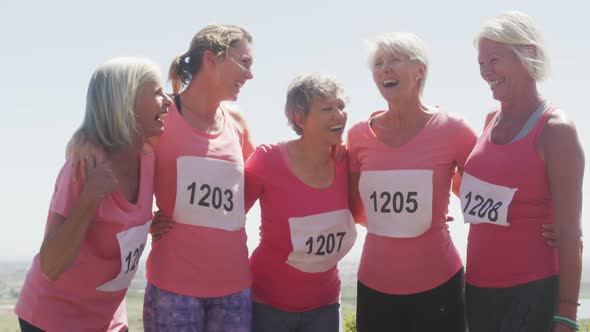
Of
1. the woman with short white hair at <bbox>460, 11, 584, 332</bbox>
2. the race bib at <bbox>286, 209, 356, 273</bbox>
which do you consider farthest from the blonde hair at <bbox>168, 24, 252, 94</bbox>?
the woman with short white hair at <bbox>460, 11, 584, 332</bbox>

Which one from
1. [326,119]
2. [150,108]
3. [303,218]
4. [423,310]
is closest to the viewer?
[150,108]

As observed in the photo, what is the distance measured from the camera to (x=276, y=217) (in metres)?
4.49

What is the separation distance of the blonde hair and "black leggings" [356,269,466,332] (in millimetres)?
1902

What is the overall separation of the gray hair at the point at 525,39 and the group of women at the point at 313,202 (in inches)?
0.4

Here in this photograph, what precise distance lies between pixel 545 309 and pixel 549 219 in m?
0.50

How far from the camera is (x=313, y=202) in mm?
4453

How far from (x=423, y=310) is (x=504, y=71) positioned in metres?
1.56

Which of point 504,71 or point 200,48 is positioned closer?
point 504,71

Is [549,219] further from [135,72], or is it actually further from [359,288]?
[135,72]

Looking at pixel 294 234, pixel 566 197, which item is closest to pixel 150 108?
pixel 294 234

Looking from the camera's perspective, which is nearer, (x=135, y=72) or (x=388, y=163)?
(x=135, y=72)

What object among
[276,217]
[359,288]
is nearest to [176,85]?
[276,217]

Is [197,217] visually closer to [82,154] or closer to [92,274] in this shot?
[92,274]

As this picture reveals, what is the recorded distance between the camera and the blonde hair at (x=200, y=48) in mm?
4543
